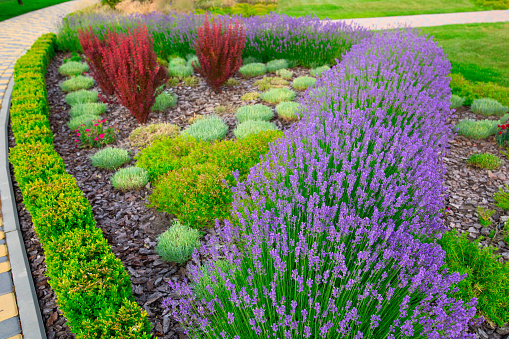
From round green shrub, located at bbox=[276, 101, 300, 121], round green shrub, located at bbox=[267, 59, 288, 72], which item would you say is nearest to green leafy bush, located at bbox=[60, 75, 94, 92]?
round green shrub, located at bbox=[267, 59, 288, 72]

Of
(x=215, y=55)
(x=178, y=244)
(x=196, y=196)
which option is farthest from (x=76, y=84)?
(x=178, y=244)

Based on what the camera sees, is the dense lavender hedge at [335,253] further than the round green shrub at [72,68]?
No

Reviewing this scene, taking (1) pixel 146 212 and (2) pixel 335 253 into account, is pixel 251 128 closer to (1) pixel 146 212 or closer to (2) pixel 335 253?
(1) pixel 146 212

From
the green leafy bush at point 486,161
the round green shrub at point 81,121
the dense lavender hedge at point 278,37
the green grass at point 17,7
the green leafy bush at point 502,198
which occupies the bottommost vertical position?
the green leafy bush at point 502,198

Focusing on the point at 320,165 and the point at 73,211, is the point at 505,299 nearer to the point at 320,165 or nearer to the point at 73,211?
the point at 320,165

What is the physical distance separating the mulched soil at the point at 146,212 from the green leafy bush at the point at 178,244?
0.11m

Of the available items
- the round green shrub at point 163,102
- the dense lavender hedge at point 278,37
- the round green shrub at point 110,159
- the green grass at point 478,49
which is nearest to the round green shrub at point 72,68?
the dense lavender hedge at point 278,37

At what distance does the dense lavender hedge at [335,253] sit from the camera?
178 centimetres

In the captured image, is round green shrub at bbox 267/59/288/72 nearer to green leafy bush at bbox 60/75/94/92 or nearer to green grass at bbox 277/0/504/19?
green leafy bush at bbox 60/75/94/92

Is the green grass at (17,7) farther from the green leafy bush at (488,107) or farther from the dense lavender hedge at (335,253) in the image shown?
→ the green leafy bush at (488,107)

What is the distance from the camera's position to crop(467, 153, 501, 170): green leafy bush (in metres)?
4.49

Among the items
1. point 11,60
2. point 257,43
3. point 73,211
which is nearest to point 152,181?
point 73,211

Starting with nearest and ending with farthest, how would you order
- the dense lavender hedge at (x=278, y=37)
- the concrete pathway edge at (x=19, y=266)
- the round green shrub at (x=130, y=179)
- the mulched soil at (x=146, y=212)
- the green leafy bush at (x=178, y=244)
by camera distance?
the concrete pathway edge at (x=19, y=266)
the mulched soil at (x=146, y=212)
the green leafy bush at (x=178, y=244)
the round green shrub at (x=130, y=179)
the dense lavender hedge at (x=278, y=37)

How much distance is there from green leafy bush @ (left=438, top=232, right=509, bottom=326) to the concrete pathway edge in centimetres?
329
